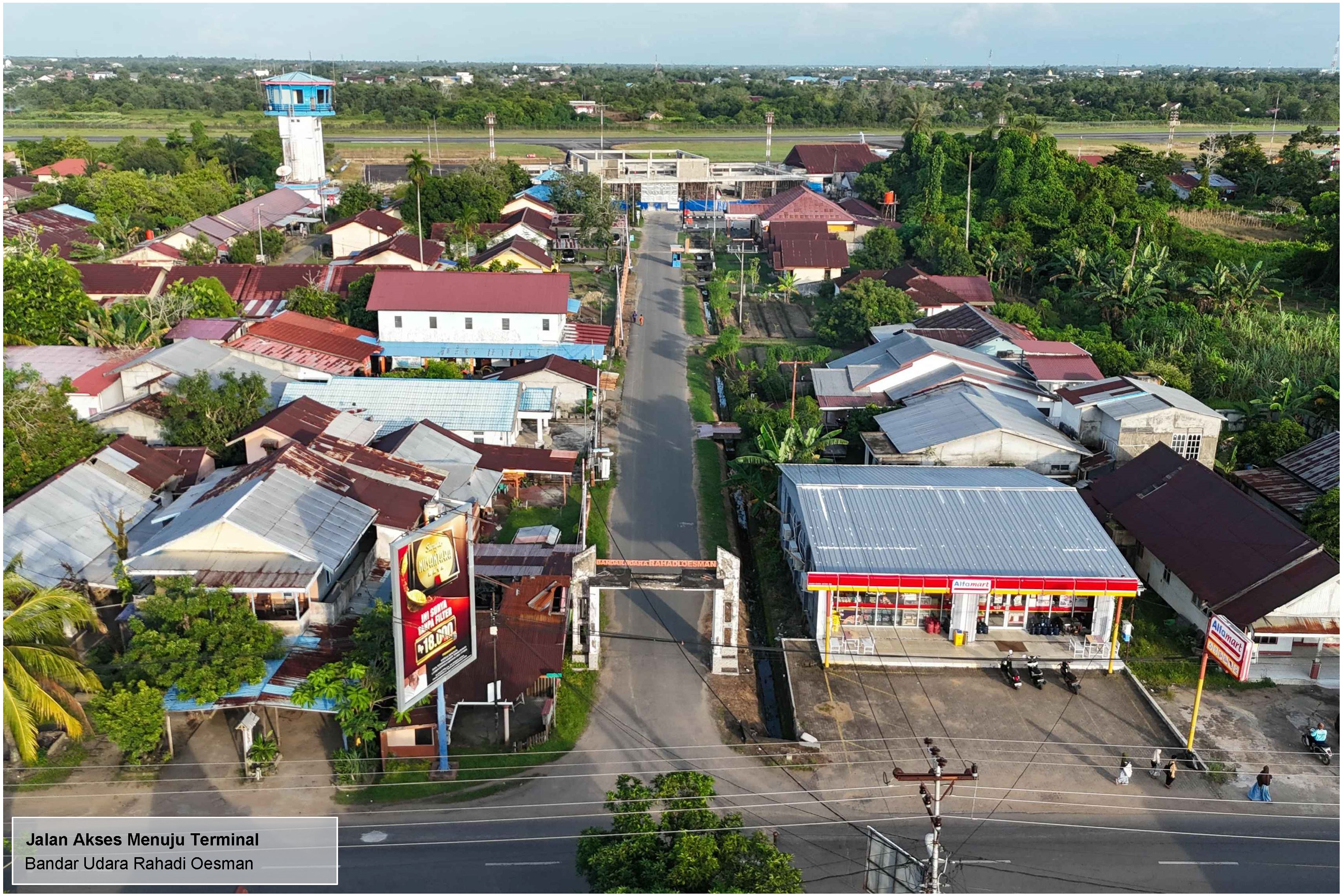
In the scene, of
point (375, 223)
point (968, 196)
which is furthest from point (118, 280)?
point (968, 196)

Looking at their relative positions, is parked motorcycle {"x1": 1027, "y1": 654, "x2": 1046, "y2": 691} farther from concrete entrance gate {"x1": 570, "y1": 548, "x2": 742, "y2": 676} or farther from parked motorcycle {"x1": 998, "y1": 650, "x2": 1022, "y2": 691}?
concrete entrance gate {"x1": 570, "y1": 548, "x2": 742, "y2": 676}

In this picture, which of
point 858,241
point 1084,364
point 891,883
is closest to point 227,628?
point 891,883

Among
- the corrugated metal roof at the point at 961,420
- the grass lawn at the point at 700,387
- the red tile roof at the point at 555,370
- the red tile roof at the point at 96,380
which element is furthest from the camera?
the grass lawn at the point at 700,387

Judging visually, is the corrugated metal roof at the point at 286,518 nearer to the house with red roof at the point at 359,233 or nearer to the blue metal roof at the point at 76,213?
the house with red roof at the point at 359,233

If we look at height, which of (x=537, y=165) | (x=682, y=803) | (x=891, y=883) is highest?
(x=537, y=165)

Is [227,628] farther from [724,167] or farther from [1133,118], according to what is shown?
[1133,118]

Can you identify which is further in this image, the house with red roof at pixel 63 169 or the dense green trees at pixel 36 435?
the house with red roof at pixel 63 169

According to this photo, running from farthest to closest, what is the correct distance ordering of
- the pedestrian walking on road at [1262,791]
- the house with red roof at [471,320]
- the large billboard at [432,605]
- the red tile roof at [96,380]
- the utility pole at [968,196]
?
the utility pole at [968,196] < the house with red roof at [471,320] < the red tile roof at [96,380] < the pedestrian walking on road at [1262,791] < the large billboard at [432,605]

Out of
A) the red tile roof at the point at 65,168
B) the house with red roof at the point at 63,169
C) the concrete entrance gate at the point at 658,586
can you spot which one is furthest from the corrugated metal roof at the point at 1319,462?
the red tile roof at the point at 65,168
